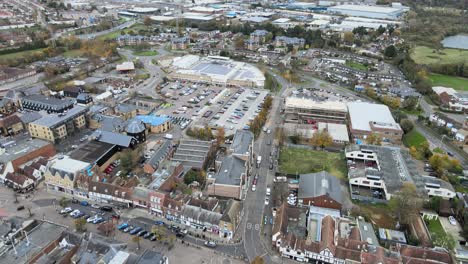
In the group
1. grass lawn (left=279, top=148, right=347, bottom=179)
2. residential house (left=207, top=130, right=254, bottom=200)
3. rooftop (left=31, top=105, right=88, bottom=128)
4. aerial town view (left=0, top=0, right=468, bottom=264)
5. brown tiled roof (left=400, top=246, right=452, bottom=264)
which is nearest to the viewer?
brown tiled roof (left=400, top=246, right=452, bottom=264)

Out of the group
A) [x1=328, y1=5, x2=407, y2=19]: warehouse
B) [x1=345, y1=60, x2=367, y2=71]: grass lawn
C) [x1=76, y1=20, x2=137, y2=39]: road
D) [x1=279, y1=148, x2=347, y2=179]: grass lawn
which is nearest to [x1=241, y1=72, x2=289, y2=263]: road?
[x1=279, y1=148, x2=347, y2=179]: grass lawn

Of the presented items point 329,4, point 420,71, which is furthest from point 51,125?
point 329,4

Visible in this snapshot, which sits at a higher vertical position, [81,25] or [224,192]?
[81,25]

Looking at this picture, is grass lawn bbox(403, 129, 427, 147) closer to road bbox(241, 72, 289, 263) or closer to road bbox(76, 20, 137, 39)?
road bbox(241, 72, 289, 263)

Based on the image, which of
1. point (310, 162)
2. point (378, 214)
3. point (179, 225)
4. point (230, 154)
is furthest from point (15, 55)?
point (378, 214)

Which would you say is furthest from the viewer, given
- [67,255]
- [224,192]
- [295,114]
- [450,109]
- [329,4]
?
[329,4]

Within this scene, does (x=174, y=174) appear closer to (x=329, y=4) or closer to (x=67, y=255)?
(x=67, y=255)

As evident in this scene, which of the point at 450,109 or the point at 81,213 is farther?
the point at 450,109

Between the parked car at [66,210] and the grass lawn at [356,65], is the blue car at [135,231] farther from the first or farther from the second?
the grass lawn at [356,65]
